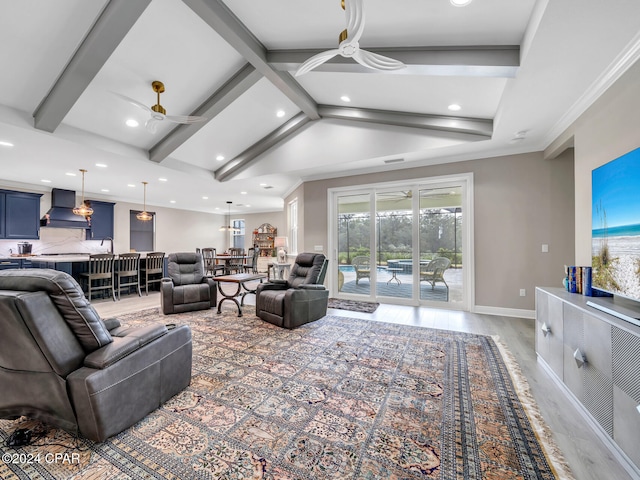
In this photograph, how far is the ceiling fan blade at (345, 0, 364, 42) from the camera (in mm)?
1725

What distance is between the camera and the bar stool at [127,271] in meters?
5.59

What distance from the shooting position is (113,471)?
1330 millimetres

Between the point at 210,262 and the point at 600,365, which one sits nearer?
the point at 600,365

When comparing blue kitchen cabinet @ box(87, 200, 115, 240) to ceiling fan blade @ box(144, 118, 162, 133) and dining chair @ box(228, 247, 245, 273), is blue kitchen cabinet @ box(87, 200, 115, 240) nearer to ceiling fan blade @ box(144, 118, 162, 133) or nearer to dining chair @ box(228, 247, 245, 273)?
Answer: dining chair @ box(228, 247, 245, 273)

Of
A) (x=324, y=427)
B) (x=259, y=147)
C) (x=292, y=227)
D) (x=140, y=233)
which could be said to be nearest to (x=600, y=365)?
(x=324, y=427)

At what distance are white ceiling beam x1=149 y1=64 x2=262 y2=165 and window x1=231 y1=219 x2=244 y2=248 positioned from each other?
24.7ft

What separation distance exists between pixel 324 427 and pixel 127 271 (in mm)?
5811

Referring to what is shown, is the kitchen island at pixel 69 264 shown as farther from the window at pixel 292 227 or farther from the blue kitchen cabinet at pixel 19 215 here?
the window at pixel 292 227

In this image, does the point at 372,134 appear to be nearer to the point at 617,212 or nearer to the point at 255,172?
the point at 255,172

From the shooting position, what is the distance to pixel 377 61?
2.28 metres

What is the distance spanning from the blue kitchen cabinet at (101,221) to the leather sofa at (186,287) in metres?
5.02

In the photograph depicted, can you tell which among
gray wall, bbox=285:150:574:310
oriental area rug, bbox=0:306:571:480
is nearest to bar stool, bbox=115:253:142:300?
oriental area rug, bbox=0:306:571:480

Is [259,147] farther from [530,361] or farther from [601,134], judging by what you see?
[530,361]

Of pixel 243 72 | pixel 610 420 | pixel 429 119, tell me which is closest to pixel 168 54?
pixel 243 72
